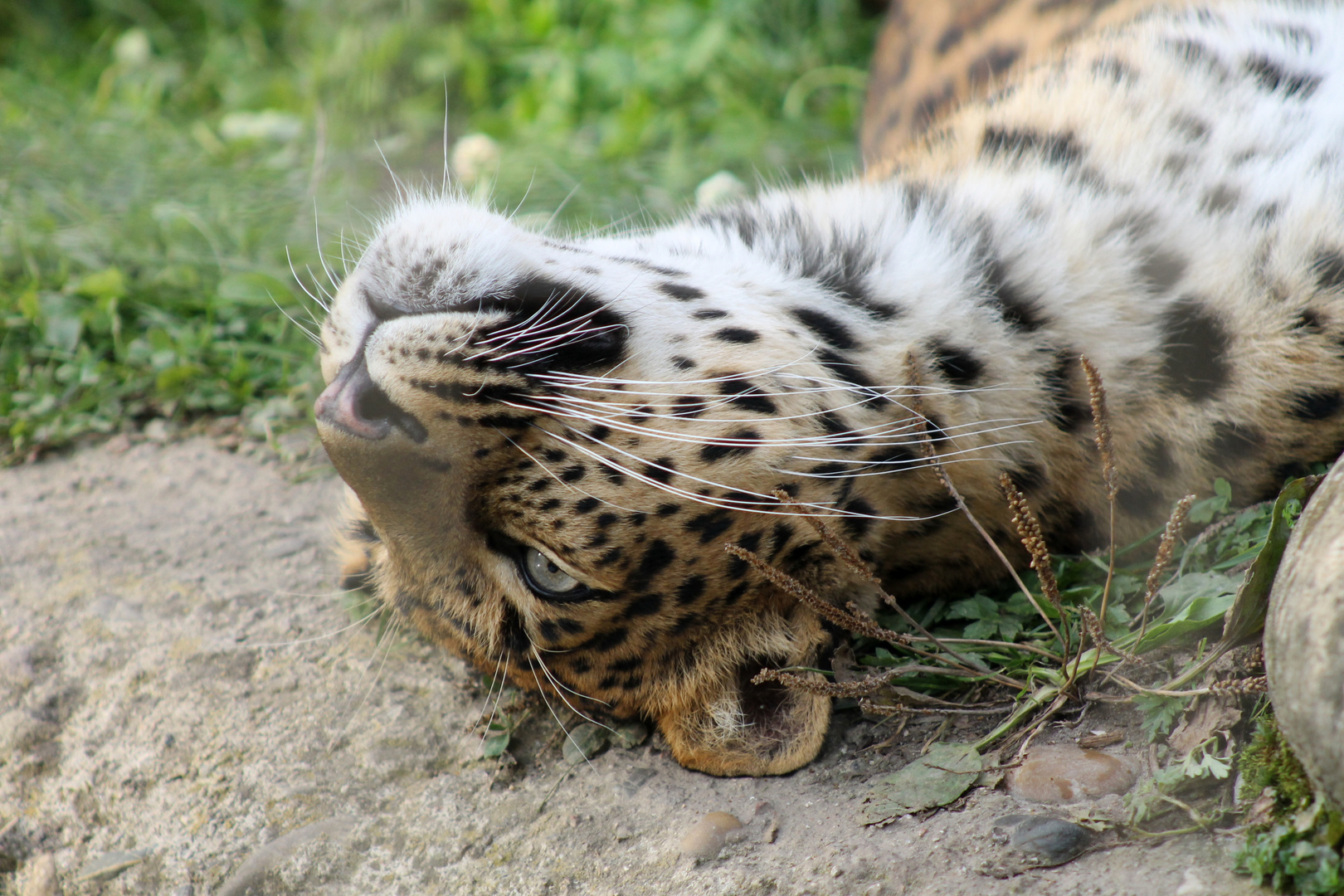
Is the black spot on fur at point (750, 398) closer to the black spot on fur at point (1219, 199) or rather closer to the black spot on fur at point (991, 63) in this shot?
the black spot on fur at point (1219, 199)

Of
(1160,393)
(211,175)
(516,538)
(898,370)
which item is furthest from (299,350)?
(1160,393)

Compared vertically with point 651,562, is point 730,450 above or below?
above

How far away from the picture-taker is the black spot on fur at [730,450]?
112 inches

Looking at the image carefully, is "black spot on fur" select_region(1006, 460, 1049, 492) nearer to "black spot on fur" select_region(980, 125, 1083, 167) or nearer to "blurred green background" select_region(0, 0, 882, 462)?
"black spot on fur" select_region(980, 125, 1083, 167)

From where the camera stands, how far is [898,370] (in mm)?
2957

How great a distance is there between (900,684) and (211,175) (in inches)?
182

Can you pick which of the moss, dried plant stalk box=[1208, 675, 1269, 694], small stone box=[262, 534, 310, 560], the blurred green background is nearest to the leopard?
dried plant stalk box=[1208, 675, 1269, 694]

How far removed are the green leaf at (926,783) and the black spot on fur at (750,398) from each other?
98cm

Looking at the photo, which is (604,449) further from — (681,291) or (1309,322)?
(1309,322)

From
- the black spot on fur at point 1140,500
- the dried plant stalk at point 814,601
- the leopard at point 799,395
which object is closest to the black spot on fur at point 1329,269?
the leopard at point 799,395

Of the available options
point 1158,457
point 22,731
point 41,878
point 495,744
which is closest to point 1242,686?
point 1158,457

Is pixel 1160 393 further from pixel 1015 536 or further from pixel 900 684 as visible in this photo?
pixel 900 684

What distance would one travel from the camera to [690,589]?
3000mm

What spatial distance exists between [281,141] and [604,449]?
454 centimetres
